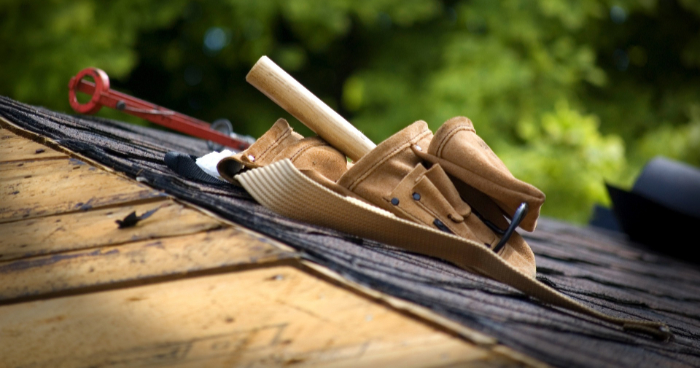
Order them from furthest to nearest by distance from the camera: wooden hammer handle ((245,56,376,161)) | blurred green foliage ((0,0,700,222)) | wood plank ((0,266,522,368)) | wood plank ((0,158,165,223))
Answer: blurred green foliage ((0,0,700,222)) → wooden hammer handle ((245,56,376,161)) → wood plank ((0,158,165,223)) → wood plank ((0,266,522,368))

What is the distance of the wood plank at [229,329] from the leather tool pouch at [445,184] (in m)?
0.36

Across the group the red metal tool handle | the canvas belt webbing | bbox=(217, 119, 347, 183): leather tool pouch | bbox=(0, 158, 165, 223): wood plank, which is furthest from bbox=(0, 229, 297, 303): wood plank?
the red metal tool handle

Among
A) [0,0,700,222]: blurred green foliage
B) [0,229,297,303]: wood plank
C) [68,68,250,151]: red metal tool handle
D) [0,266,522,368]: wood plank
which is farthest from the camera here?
[0,0,700,222]: blurred green foliage

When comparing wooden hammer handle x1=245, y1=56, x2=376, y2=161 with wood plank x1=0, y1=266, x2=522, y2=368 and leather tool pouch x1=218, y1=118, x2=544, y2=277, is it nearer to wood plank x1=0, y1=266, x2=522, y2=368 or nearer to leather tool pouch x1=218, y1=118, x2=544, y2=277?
leather tool pouch x1=218, y1=118, x2=544, y2=277

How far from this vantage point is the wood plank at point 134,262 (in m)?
0.84

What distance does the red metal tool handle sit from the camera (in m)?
1.82

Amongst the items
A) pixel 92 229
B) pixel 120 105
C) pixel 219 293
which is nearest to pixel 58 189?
pixel 92 229

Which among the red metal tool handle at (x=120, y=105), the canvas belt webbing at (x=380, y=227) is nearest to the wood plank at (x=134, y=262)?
the canvas belt webbing at (x=380, y=227)

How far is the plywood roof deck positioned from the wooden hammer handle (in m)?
0.23

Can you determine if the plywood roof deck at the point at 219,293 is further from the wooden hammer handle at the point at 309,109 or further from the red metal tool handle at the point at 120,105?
the red metal tool handle at the point at 120,105

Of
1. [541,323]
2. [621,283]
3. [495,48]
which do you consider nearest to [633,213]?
[621,283]

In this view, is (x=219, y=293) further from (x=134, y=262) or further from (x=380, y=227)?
(x=380, y=227)

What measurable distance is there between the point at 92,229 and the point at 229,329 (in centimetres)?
31

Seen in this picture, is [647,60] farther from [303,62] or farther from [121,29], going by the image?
[121,29]
